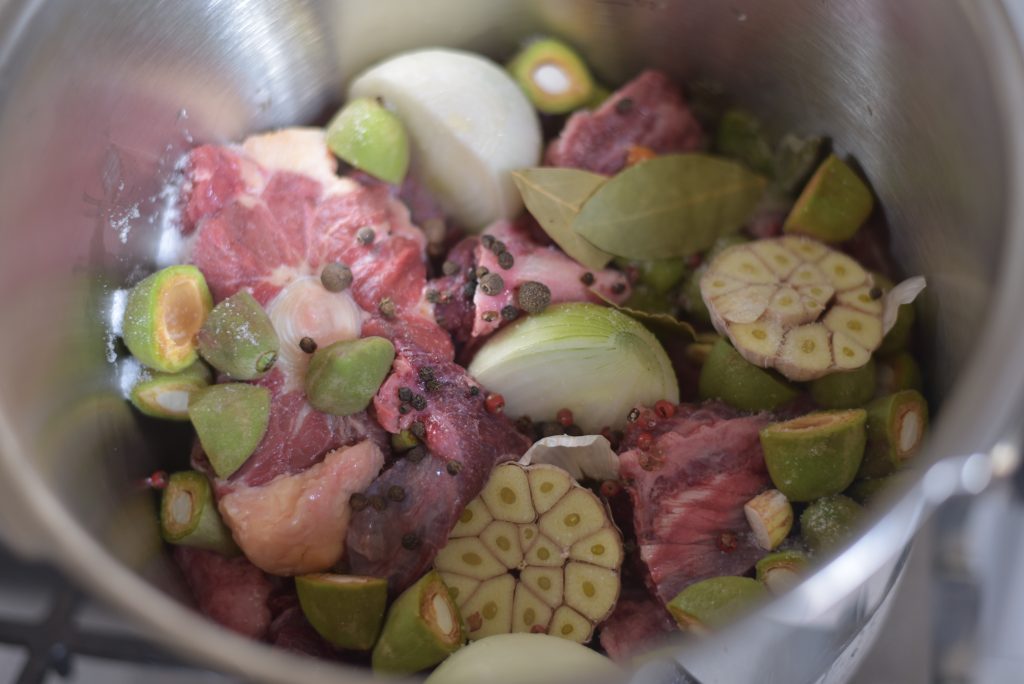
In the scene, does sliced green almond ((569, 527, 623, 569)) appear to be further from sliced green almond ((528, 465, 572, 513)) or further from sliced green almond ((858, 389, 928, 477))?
sliced green almond ((858, 389, 928, 477))

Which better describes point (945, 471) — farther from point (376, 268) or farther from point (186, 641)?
point (376, 268)

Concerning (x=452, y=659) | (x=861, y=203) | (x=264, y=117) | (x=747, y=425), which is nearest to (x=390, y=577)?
(x=452, y=659)

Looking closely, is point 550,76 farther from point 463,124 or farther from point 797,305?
point 797,305

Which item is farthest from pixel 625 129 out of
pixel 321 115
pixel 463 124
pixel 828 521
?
pixel 828 521

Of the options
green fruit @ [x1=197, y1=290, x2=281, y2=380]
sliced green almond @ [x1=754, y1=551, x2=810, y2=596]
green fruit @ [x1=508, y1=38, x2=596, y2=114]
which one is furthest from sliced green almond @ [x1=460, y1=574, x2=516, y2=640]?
green fruit @ [x1=508, y1=38, x2=596, y2=114]

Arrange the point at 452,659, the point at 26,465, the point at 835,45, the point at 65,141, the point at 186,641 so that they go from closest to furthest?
the point at 186,641 < the point at 26,465 < the point at 452,659 < the point at 65,141 < the point at 835,45

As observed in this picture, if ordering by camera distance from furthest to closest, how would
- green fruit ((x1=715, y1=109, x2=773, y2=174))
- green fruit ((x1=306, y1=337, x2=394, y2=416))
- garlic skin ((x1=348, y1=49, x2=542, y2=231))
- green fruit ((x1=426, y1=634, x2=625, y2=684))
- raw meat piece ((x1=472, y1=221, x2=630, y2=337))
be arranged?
green fruit ((x1=715, y1=109, x2=773, y2=174)), garlic skin ((x1=348, y1=49, x2=542, y2=231)), raw meat piece ((x1=472, y1=221, x2=630, y2=337)), green fruit ((x1=306, y1=337, x2=394, y2=416)), green fruit ((x1=426, y1=634, x2=625, y2=684))

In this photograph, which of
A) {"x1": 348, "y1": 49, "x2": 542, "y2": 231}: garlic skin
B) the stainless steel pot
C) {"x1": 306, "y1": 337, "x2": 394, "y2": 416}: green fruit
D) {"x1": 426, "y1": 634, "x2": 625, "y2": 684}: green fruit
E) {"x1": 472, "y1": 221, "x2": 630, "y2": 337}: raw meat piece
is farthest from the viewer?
{"x1": 348, "y1": 49, "x2": 542, "y2": 231}: garlic skin
